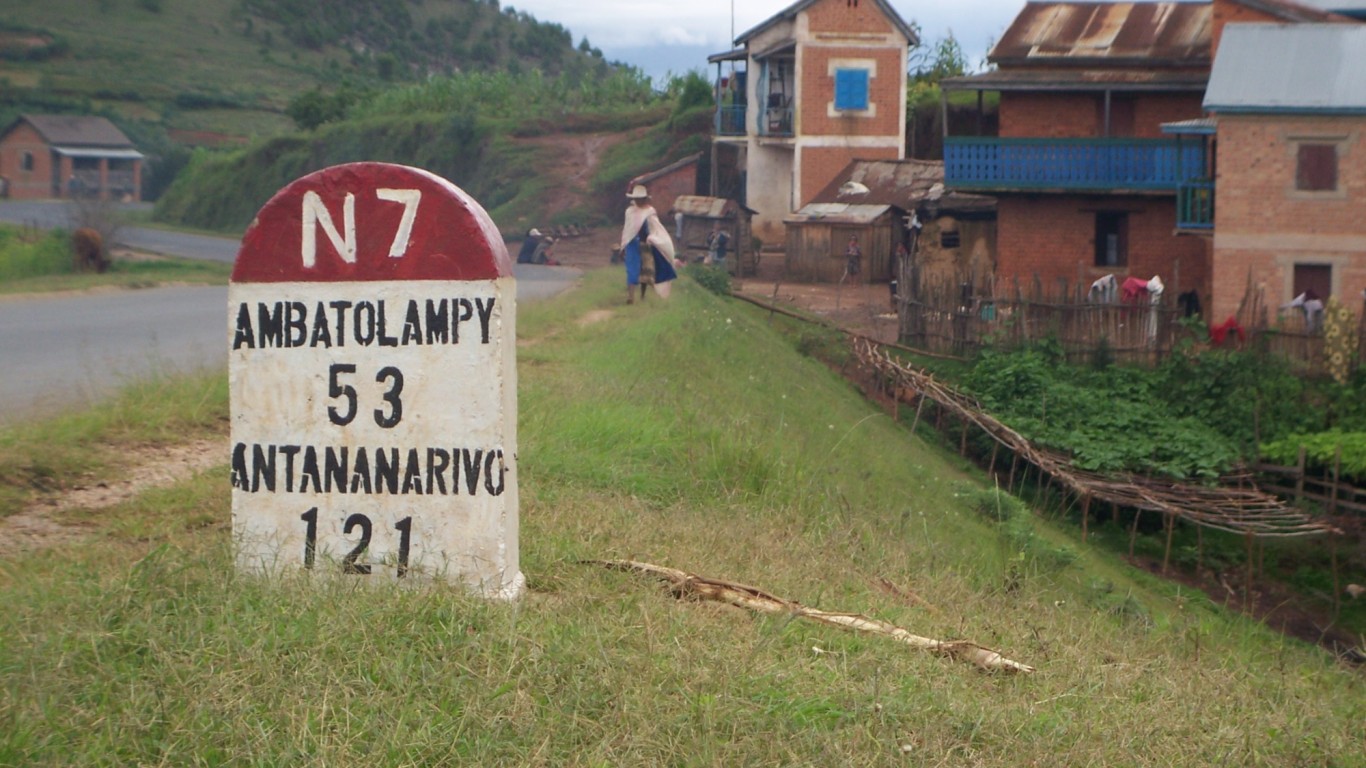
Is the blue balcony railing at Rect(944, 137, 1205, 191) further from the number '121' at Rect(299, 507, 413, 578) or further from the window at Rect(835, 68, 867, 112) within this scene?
the number '121' at Rect(299, 507, 413, 578)

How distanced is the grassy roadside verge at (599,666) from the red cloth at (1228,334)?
46.6ft

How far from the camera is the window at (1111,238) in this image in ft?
94.2

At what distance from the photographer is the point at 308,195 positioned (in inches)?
197

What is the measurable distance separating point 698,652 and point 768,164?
122ft

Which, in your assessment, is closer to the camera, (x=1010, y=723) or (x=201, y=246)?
(x=1010, y=723)

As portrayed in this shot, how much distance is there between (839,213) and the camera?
112 feet

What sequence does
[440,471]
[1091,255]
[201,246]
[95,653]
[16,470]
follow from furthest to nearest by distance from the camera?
[201,246], [1091,255], [16,470], [440,471], [95,653]

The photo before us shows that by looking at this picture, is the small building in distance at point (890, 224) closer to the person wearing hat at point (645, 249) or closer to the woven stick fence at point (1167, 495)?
the woven stick fence at point (1167, 495)

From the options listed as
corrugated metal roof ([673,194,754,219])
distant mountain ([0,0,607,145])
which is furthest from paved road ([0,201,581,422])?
distant mountain ([0,0,607,145])

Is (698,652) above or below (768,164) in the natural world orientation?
below

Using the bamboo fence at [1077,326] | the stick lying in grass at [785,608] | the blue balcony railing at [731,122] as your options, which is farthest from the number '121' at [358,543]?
the blue balcony railing at [731,122]

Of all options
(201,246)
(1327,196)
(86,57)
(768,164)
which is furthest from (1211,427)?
(86,57)

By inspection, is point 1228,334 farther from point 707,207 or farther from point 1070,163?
point 707,207

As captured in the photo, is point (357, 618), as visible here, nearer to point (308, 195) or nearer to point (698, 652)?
point (698, 652)
